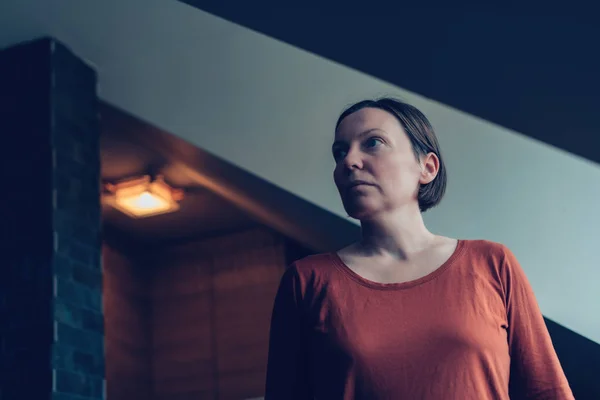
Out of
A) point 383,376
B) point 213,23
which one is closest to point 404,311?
point 383,376

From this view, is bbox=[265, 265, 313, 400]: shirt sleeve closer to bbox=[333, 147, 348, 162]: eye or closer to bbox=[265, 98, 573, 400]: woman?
bbox=[265, 98, 573, 400]: woman

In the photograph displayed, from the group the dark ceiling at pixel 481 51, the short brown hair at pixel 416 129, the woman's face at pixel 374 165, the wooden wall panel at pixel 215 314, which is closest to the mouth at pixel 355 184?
the woman's face at pixel 374 165

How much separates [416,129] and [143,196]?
380 centimetres

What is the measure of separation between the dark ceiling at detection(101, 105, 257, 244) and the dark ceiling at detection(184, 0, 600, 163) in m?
1.18

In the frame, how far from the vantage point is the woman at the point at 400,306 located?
2.97 ft

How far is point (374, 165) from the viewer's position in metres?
1.01

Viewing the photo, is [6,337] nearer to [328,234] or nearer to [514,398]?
[328,234]

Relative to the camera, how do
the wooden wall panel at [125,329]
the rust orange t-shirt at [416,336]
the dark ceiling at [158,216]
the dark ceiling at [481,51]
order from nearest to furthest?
the rust orange t-shirt at [416,336] < the dark ceiling at [481,51] < the dark ceiling at [158,216] < the wooden wall panel at [125,329]

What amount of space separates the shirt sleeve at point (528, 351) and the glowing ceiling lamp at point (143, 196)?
12.4 ft

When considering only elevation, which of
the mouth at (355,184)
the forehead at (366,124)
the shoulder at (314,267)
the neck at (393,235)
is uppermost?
the forehead at (366,124)

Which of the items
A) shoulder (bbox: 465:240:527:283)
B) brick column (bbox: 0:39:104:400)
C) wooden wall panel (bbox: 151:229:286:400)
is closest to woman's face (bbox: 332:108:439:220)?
shoulder (bbox: 465:240:527:283)

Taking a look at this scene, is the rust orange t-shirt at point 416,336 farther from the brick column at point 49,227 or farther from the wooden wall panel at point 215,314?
the wooden wall panel at point 215,314

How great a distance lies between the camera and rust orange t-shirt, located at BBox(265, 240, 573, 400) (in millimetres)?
898

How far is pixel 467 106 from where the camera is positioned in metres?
2.66
